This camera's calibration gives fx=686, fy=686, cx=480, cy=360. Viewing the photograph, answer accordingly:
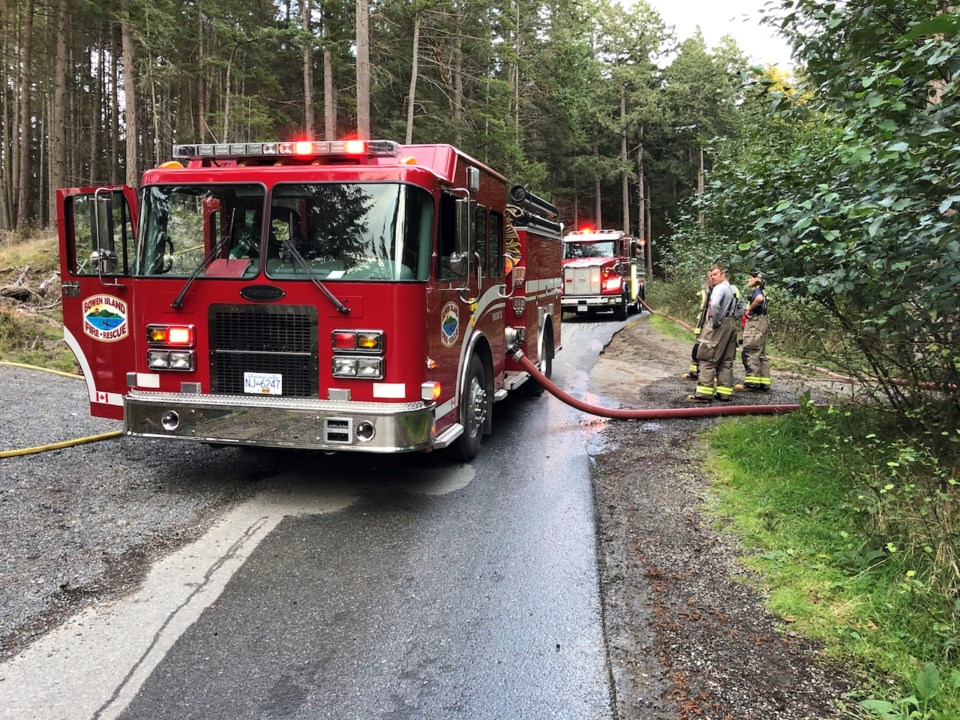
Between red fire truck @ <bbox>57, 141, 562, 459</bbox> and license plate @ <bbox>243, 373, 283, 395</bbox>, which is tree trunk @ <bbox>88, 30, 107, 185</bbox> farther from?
license plate @ <bbox>243, 373, 283, 395</bbox>

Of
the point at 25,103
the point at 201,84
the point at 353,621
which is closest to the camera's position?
the point at 353,621

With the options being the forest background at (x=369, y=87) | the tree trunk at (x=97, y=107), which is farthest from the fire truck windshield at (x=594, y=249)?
the tree trunk at (x=97, y=107)

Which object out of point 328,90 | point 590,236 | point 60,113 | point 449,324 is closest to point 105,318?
point 449,324

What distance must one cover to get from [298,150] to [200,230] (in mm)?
971

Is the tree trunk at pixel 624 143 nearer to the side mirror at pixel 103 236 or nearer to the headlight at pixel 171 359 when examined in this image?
the side mirror at pixel 103 236

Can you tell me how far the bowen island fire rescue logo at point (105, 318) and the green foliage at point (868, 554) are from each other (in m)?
5.07

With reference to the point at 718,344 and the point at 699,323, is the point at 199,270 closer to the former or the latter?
the point at 718,344

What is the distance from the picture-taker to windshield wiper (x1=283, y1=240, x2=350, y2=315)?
491 cm

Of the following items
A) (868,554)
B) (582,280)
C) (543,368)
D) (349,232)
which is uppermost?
(582,280)

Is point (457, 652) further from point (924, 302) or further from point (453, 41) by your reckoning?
point (453, 41)

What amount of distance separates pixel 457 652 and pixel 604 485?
294cm

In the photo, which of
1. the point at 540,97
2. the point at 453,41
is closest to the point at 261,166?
the point at 453,41

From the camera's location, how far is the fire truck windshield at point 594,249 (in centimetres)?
2273

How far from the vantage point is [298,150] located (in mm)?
5324
